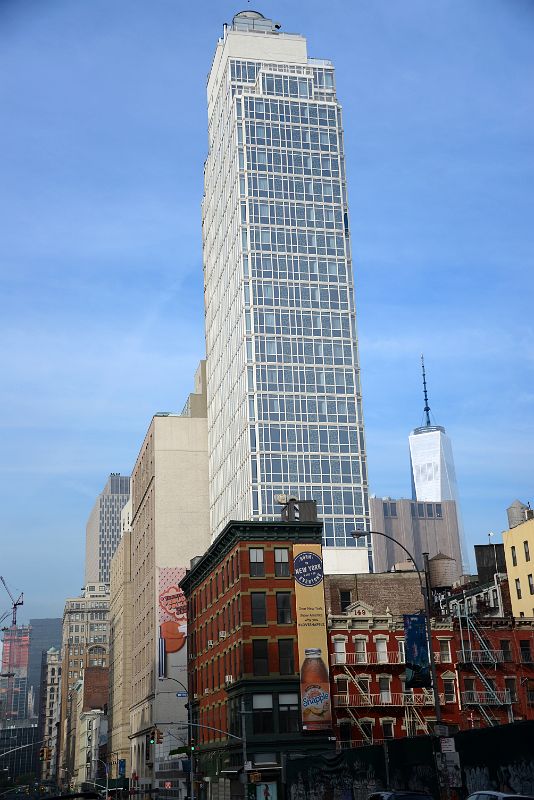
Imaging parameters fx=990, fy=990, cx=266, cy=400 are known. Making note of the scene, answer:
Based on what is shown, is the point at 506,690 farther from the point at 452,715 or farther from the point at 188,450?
the point at 188,450

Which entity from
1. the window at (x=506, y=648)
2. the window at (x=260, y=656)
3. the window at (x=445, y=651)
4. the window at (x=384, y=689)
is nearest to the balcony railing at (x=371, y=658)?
the window at (x=445, y=651)

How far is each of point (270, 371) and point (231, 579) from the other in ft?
238

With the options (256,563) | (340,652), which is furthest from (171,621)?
(256,563)

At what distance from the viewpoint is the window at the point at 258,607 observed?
237ft

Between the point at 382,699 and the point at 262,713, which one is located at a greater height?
the point at 382,699

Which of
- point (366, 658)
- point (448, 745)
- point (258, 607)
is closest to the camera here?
point (448, 745)

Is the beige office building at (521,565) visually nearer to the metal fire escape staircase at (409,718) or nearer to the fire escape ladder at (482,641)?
the fire escape ladder at (482,641)

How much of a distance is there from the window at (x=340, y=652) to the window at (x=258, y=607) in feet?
21.1

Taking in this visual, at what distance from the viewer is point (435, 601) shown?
9638cm

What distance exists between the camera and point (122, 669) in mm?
174000

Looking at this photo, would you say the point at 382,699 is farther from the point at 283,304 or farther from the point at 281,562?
the point at 283,304

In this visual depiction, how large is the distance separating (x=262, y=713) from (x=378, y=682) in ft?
31.0

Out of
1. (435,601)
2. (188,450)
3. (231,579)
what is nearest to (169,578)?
(188,450)

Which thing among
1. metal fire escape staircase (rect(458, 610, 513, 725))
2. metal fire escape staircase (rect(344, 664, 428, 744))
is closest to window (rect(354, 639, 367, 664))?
metal fire escape staircase (rect(344, 664, 428, 744))
